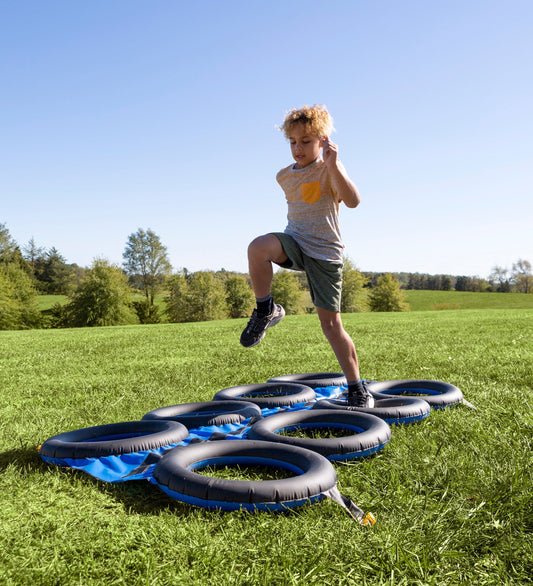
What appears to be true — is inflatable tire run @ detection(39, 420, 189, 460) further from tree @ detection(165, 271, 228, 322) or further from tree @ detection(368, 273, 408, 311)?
tree @ detection(368, 273, 408, 311)

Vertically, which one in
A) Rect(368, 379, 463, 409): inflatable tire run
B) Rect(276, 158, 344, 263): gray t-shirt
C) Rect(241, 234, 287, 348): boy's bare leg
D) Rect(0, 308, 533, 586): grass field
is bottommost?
Rect(0, 308, 533, 586): grass field

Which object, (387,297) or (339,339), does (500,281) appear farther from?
(339,339)

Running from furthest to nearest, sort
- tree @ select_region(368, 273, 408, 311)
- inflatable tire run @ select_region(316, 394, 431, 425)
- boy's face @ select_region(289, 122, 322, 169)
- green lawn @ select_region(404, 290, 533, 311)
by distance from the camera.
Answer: tree @ select_region(368, 273, 408, 311)
green lawn @ select_region(404, 290, 533, 311)
boy's face @ select_region(289, 122, 322, 169)
inflatable tire run @ select_region(316, 394, 431, 425)

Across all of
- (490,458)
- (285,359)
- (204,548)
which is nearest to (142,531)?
(204,548)

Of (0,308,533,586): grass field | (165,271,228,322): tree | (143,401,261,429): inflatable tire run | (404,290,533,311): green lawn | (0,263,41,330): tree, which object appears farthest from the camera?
(404,290,533,311): green lawn

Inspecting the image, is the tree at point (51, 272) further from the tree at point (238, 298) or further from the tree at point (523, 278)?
the tree at point (523, 278)

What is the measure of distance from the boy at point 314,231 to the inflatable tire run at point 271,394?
0.54 meters

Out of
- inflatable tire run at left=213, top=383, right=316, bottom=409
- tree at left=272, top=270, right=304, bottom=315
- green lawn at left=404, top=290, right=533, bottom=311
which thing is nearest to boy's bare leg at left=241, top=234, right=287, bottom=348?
inflatable tire run at left=213, top=383, right=316, bottom=409

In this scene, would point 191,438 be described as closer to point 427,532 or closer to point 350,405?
point 350,405

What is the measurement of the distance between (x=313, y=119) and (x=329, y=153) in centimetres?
33

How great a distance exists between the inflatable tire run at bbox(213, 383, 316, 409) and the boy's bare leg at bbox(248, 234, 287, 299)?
1100mm

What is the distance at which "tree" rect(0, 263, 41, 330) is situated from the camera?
3506 centimetres

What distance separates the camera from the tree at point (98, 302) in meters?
38.8

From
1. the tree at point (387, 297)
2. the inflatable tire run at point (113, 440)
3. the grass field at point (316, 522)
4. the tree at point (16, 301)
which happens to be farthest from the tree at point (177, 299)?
the inflatable tire run at point (113, 440)
